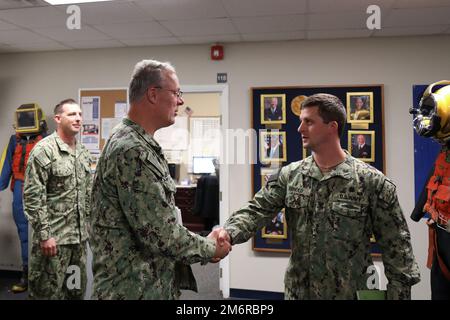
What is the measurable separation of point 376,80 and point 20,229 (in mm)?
3719

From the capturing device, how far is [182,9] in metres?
2.71

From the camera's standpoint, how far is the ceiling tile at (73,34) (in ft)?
10.5

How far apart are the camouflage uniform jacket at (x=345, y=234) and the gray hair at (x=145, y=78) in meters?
0.73

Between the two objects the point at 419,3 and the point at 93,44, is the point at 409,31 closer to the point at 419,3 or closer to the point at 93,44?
the point at 419,3

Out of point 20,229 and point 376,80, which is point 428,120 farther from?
point 20,229

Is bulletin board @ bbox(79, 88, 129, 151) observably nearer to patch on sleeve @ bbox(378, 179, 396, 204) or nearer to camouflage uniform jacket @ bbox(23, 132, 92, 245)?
camouflage uniform jacket @ bbox(23, 132, 92, 245)

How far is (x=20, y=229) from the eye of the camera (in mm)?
3619

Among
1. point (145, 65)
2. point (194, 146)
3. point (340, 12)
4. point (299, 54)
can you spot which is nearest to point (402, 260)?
point (145, 65)

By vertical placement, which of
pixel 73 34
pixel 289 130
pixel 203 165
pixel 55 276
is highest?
pixel 73 34

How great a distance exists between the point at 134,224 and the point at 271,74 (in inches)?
103

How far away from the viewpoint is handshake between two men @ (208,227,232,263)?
1492 millimetres

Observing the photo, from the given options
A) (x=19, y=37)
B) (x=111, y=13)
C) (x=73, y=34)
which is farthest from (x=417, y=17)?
(x=19, y=37)

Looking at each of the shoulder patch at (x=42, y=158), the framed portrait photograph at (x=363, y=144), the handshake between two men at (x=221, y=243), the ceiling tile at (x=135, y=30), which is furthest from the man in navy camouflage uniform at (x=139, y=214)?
the framed portrait photograph at (x=363, y=144)

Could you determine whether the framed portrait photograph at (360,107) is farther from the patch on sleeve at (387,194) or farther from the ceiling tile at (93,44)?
the ceiling tile at (93,44)
